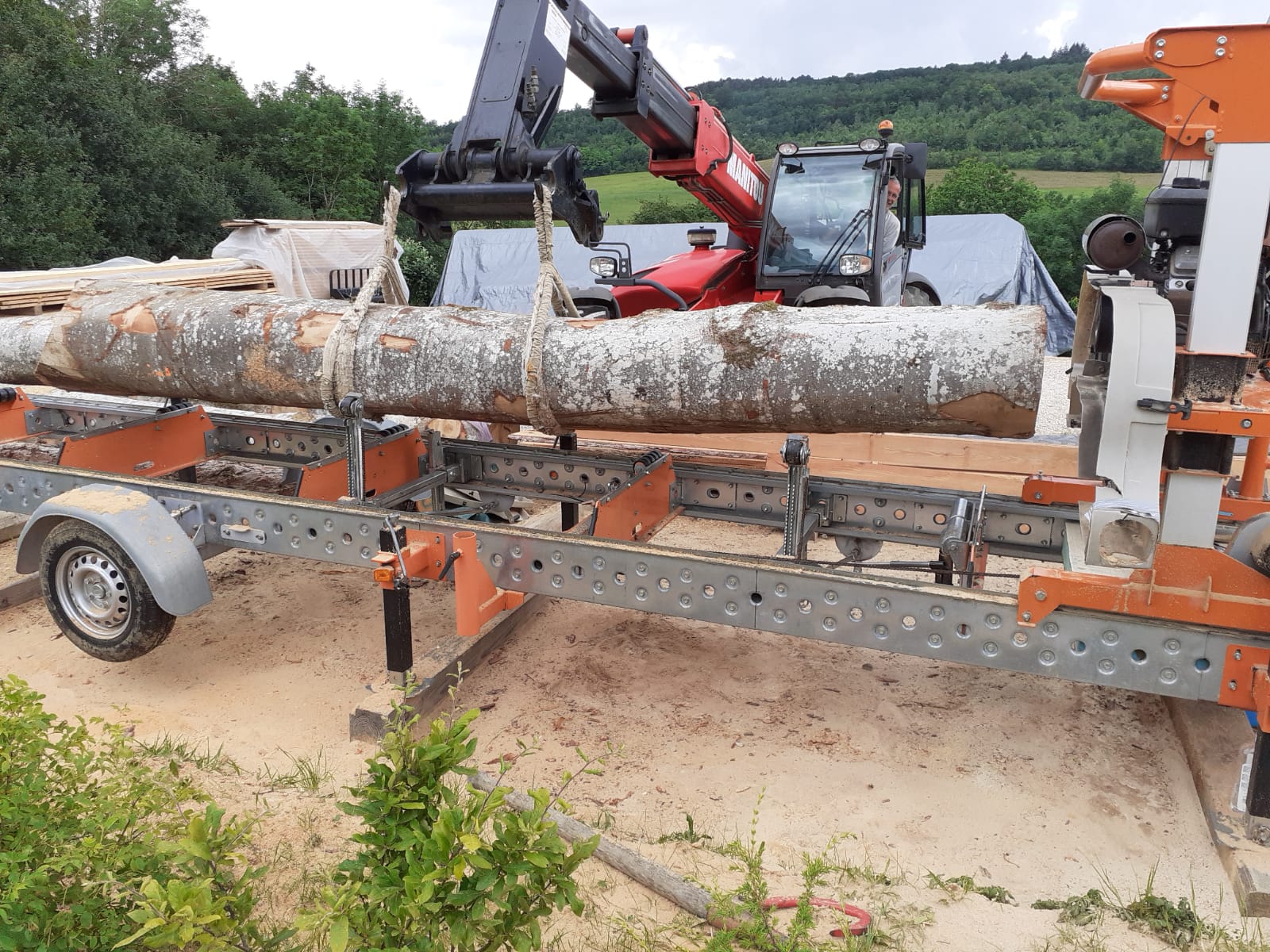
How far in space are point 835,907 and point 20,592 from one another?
15.3 feet

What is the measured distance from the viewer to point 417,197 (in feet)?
12.4

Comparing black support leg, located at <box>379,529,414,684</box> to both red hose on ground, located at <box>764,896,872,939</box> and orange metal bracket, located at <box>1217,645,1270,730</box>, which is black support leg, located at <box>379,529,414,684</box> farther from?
orange metal bracket, located at <box>1217,645,1270,730</box>

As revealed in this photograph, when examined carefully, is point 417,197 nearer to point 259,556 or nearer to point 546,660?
point 546,660

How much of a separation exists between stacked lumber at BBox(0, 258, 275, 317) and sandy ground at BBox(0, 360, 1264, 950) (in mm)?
3451

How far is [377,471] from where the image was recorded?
4.43 meters

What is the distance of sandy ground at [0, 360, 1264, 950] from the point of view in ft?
9.18

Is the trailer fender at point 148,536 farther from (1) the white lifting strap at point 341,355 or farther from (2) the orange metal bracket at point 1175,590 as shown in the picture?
(2) the orange metal bracket at point 1175,590

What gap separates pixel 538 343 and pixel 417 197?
A: 84 centimetres

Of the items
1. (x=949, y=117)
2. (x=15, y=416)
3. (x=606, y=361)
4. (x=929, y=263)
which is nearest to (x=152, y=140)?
(x=929, y=263)

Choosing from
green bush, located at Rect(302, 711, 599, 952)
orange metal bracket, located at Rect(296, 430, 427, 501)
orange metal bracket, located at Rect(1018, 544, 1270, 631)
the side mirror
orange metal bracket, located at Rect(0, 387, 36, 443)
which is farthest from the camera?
the side mirror

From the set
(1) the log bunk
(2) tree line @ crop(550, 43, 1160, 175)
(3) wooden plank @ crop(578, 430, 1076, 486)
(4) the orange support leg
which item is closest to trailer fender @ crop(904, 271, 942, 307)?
(3) wooden plank @ crop(578, 430, 1076, 486)

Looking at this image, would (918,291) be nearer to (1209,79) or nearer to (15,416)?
(1209,79)

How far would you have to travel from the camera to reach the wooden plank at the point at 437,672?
3.63 metres

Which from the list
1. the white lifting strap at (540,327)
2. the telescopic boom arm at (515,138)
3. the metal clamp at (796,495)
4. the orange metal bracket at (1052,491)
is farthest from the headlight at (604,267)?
the orange metal bracket at (1052,491)
